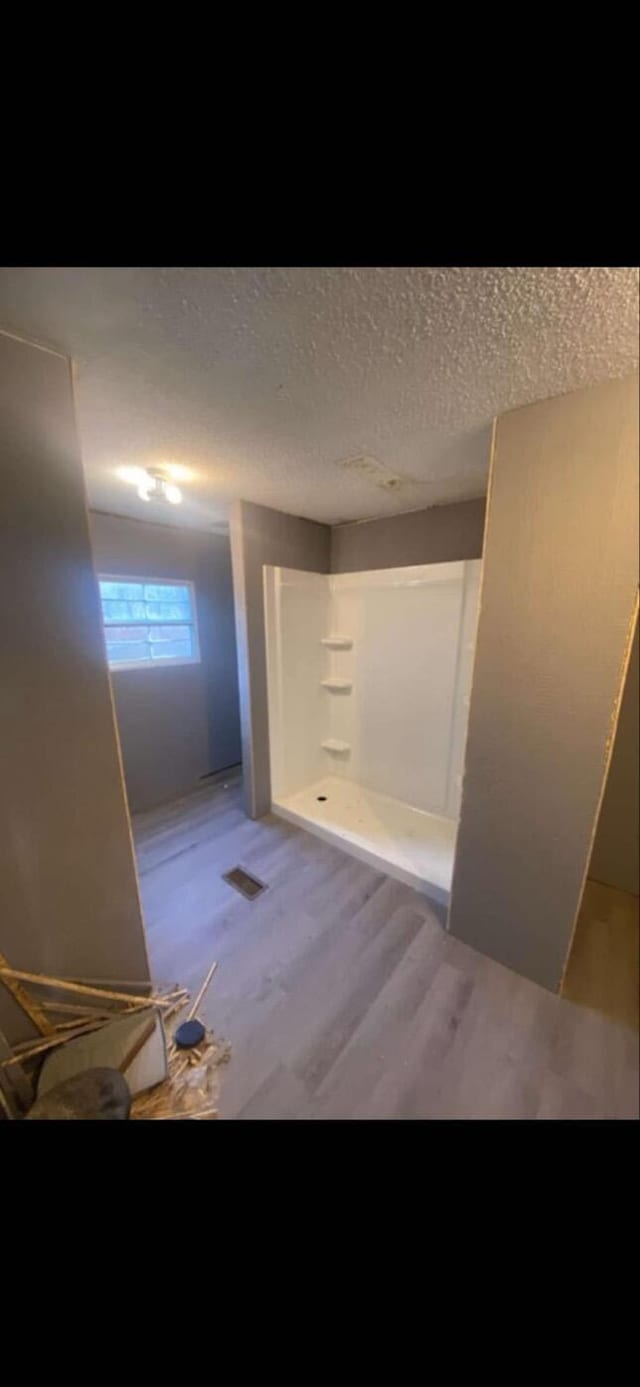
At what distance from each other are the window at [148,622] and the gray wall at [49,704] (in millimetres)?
1548

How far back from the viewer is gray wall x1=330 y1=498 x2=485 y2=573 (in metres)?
2.14

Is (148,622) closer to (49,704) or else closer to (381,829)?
(49,704)

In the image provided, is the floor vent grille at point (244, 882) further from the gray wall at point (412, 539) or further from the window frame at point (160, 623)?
the gray wall at point (412, 539)

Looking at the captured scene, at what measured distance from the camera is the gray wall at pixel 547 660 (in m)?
1.05

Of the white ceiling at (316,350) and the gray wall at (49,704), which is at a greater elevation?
the white ceiling at (316,350)

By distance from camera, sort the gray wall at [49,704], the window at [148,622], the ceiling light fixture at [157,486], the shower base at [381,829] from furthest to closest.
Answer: the window at [148,622] < the shower base at [381,829] < the ceiling light fixture at [157,486] < the gray wall at [49,704]

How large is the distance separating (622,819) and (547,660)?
1.31 metres

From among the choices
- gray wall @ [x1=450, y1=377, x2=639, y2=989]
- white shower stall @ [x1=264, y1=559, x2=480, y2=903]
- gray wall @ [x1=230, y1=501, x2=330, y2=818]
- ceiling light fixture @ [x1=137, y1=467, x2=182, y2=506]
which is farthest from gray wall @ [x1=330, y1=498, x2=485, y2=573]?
ceiling light fixture @ [x1=137, y1=467, x2=182, y2=506]

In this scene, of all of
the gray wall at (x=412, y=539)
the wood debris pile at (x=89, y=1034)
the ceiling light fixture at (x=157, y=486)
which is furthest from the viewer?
the gray wall at (x=412, y=539)

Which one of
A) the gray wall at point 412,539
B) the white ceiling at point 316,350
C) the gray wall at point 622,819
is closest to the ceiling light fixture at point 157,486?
the white ceiling at point 316,350

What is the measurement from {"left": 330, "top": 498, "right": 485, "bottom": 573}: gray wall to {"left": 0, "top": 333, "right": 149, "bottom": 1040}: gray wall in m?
1.90

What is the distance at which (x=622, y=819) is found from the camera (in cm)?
189
